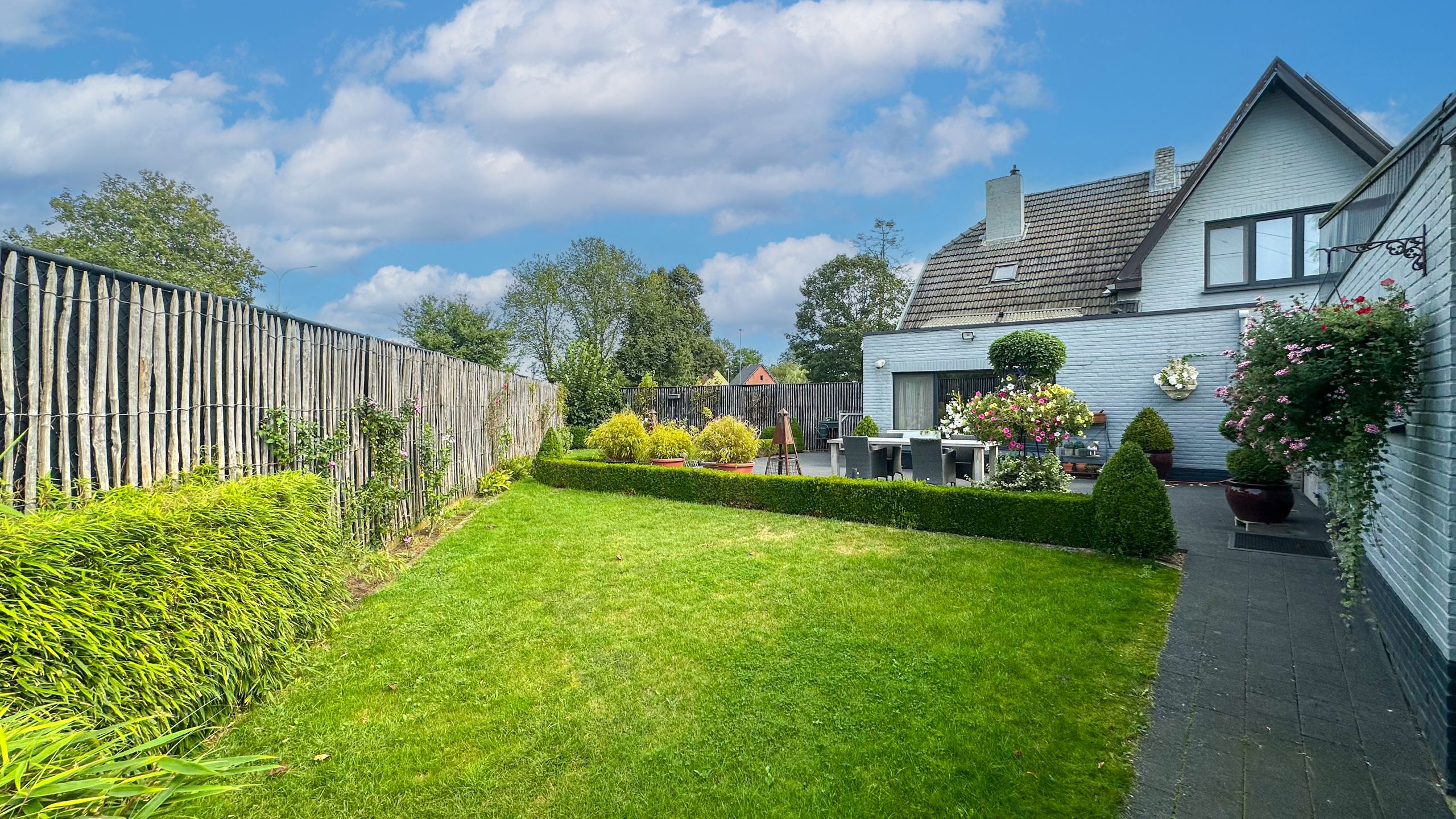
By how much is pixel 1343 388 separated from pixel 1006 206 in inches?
534

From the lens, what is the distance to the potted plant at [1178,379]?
10.4 meters

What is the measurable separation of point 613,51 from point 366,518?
692cm

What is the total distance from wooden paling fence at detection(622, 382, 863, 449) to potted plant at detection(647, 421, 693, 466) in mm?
6132

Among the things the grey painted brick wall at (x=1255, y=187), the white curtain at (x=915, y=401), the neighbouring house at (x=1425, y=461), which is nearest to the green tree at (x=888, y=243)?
the white curtain at (x=915, y=401)

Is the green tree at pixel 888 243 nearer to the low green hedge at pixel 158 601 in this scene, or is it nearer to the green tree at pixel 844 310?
the green tree at pixel 844 310

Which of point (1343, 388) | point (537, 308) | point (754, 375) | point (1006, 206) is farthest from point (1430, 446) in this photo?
point (754, 375)

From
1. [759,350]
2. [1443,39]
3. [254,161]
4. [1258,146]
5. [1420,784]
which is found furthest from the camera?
[759,350]

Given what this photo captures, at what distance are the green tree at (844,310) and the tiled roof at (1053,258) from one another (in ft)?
51.6

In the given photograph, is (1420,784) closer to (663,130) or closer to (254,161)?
(663,130)

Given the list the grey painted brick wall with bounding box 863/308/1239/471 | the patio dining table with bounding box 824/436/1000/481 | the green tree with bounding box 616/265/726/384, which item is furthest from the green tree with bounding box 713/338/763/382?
the patio dining table with bounding box 824/436/1000/481

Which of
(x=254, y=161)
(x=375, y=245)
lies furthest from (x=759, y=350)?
(x=254, y=161)

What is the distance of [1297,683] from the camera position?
326 cm

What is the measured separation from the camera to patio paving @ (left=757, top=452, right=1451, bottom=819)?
235 cm

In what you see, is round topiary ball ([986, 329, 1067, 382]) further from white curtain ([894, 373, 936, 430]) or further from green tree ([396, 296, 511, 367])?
green tree ([396, 296, 511, 367])
